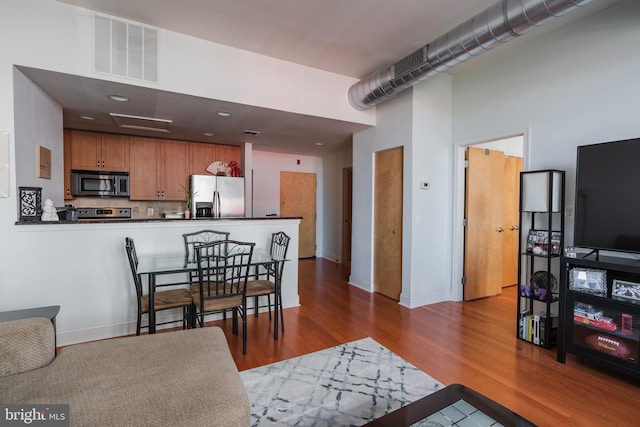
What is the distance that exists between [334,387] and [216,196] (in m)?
3.86

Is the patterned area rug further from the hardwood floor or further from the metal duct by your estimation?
the metal duct

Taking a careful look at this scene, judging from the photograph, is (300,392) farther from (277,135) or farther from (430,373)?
(277,135)

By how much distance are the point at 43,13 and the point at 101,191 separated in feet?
9.42

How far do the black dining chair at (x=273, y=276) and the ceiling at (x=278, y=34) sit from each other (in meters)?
1.54

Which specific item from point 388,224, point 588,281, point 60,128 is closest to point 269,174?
point 388,224

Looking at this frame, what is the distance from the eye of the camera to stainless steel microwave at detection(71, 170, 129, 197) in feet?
15.3

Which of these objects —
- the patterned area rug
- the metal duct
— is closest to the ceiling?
the metal duct

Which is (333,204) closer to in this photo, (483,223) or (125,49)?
(483,223)

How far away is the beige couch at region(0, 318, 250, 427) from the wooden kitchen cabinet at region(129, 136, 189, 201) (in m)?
3.93

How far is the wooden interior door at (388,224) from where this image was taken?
4.04 metres

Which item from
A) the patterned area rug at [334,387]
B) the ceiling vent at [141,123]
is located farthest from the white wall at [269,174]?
the patterned area rug at [334,387]

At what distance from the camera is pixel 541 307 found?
10.1ft

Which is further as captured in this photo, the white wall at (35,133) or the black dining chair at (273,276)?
the black dining chair at (273,276)

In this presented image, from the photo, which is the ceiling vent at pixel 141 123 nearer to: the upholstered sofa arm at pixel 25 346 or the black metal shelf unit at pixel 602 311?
the upholstered sofa arm at pixel 25 346
